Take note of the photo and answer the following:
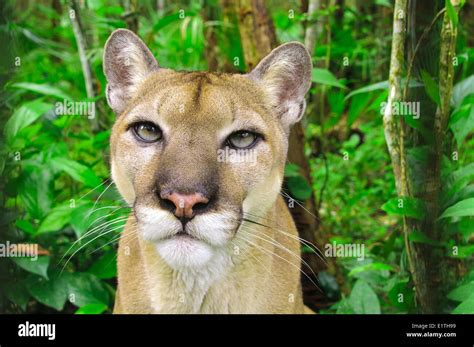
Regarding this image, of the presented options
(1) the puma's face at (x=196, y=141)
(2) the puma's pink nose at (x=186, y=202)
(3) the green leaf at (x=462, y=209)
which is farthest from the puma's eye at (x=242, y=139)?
(3) the green leaf at (x=462, y=209)

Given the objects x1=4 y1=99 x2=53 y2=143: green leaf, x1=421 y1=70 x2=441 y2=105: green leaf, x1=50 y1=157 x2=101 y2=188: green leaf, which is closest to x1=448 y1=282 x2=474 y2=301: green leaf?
x1=421 y1=70 x2=441 y2=105: green leaf

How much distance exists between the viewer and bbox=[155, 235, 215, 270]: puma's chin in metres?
2.93

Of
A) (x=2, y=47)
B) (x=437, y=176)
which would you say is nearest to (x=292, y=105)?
(x=437, y=176)

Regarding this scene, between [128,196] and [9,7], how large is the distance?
1955mm

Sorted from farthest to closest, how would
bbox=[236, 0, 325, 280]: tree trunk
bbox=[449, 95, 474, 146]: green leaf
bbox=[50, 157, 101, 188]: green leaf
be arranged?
bbox=[236, 0, 325, 280]: tree trunk
bbox=[50, 157, 101, 188]: green leaf
bbox=[449, 95, 474, 146]: green leaf

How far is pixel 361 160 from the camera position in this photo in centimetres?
642

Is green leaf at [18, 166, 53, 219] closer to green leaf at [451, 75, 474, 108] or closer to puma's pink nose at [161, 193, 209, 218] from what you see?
puma's pink nose at [161, 193, 209, 218]

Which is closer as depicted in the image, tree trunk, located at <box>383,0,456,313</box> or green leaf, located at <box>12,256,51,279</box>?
tree trunk, located at <box>383,0,456,313</box>

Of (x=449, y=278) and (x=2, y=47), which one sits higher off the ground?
(x=2, y=47)

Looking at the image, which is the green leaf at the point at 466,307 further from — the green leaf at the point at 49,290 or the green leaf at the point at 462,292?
the green leaf at the point at 49,290

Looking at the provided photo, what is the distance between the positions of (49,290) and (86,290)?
0.21m

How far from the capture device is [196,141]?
9.97ft
